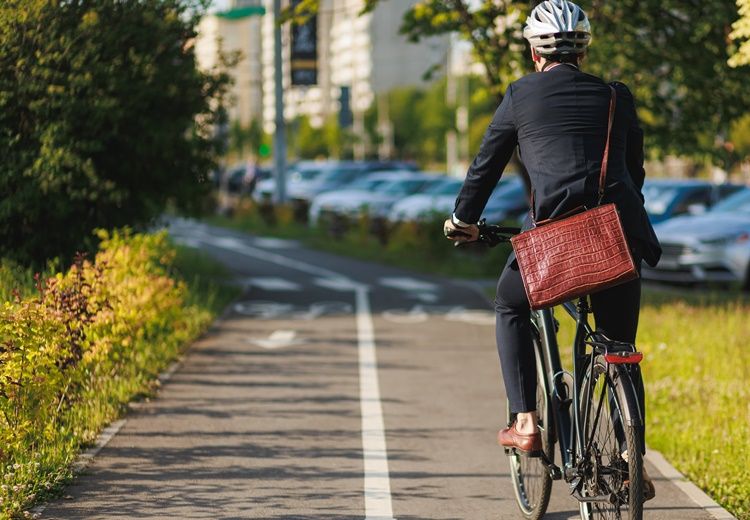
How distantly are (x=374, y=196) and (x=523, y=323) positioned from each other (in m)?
34.8

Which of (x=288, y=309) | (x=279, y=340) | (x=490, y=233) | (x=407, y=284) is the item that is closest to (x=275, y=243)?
(x=407, y=284)

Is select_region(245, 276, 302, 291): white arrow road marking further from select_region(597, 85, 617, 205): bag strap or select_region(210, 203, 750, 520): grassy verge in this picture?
select_region(597, 85, 617, 205): bag strap

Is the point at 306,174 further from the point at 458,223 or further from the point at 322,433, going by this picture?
the point at 458,223

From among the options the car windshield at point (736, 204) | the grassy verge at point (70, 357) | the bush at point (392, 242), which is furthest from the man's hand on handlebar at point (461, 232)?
the car windshield at point (736, 204)

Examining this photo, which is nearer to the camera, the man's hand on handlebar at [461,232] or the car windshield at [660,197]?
the man's hand on handlebar at [461,232]

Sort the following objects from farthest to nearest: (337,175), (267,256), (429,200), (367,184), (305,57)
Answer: (337,175)
(367,184)
(305,57)
(429,200)
(267,256)

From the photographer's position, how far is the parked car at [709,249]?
19766mm

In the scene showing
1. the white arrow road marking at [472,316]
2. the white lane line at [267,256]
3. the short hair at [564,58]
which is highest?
the short hair at [564,58]

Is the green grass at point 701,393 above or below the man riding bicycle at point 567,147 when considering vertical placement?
below

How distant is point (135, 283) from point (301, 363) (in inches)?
60.7

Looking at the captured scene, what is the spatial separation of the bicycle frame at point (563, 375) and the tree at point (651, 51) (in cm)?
967

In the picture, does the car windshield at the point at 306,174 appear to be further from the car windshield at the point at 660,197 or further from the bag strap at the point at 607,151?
the bag strap at the point at 607,151

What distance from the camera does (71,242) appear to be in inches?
533

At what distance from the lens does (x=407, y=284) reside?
70.2 ft
